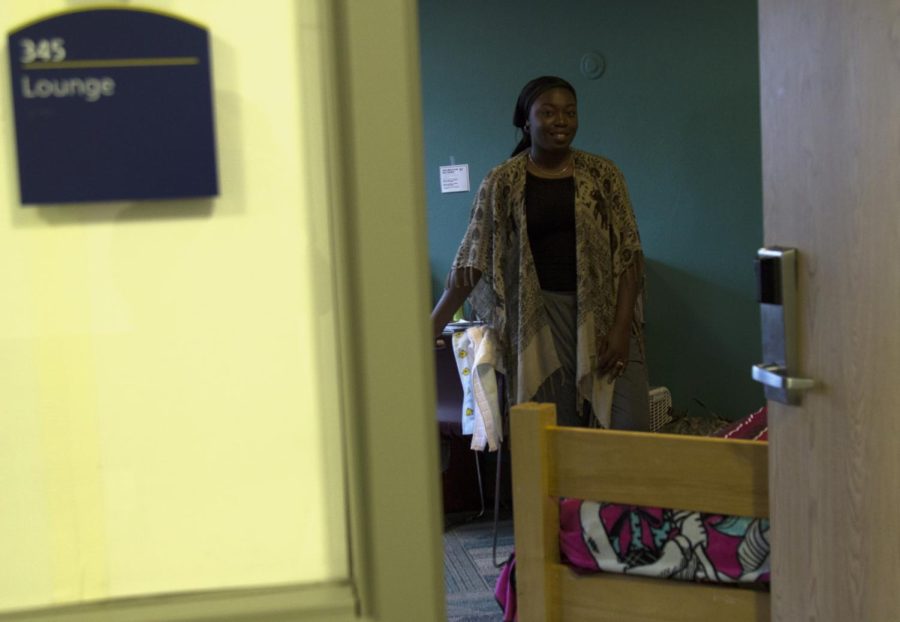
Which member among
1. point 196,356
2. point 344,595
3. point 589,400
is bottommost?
point 589,400

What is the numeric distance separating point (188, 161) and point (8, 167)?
102 millimetres

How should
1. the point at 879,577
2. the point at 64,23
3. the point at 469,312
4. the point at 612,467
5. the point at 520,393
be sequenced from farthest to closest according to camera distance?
the point at 469,312, the point at 520,393, the point at 612,467, the point at 879,577, the point at 64,23

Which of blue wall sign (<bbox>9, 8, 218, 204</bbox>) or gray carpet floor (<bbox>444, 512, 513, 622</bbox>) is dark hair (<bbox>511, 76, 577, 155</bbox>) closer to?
gray carpet floor (<bbox>444, 512, 513, 622</bbox>)

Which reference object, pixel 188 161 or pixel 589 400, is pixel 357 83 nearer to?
pixel 188 161

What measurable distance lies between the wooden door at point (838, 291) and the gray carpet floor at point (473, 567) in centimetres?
154

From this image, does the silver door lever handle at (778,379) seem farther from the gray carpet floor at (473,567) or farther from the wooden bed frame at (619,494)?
the gray carpet floor at (473,567)

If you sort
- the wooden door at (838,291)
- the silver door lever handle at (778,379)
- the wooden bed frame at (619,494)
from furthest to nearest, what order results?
the wooden bed frame at (619,494) < the silver door lever handle at (778,379) < the wooden door at (838,291)

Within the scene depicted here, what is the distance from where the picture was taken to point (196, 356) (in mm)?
608

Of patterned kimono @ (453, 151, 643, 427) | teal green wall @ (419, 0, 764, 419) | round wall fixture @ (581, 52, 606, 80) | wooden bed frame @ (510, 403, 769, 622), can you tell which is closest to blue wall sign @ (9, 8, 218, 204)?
wooden bed frame @ (510, 403, 769, 622)

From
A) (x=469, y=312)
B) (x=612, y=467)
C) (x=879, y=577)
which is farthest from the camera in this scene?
(x=469, y=312)

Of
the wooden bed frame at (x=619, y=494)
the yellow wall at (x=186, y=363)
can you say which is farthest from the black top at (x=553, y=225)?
the yellow wall at (x=186, y=363)

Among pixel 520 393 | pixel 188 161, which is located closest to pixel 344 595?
pixel 188 161

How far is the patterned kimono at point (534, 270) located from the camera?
293 centimetres

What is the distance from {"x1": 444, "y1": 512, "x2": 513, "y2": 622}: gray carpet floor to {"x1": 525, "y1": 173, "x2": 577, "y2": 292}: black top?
0.90 m
